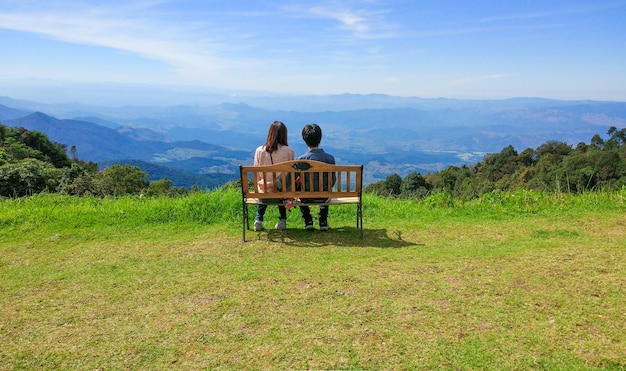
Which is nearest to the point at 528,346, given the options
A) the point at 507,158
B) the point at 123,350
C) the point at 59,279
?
the point at 123,350

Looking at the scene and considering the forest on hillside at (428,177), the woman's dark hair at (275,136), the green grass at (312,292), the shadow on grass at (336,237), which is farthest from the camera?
the forest on hillside at (428,177)

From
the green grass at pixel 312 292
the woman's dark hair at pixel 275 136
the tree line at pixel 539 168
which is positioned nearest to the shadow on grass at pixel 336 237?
the green grass at pixel 312 292

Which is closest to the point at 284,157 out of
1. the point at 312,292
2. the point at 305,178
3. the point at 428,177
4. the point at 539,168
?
the point at 305,178

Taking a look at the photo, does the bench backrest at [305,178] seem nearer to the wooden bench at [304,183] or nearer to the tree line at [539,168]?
the wooden bench at [304,183]

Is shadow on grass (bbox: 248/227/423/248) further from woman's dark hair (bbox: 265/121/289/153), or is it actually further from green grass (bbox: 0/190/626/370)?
woman's dark hair (bbox: 265/121/289/153)

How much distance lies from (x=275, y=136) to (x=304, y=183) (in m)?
0.83

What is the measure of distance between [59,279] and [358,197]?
3786 mm

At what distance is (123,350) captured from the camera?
293 centimetres

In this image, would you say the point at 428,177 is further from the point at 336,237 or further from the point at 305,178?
the point at 305,178

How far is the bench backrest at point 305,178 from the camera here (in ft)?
18.0

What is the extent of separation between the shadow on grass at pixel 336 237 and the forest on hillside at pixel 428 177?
311 cm

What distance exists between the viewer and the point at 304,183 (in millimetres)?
5645

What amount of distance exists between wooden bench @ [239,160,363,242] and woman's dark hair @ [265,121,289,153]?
0.40 meters

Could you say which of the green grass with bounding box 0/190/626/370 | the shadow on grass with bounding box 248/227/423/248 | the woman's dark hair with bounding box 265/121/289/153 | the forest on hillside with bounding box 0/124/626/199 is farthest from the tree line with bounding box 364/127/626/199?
the woman's dark hair with bounding box 265/121/289/153
